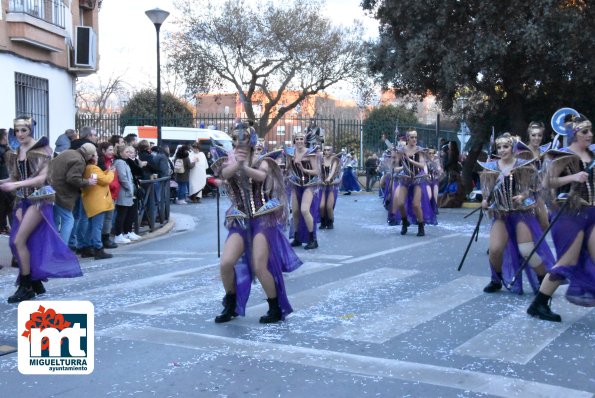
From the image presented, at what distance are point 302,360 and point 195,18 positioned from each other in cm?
3545

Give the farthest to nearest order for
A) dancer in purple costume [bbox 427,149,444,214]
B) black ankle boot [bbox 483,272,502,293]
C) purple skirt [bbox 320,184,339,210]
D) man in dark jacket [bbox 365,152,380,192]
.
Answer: man in dark jacket [bbox 365,152,380,192] → dancer in purple costume [bbox 427,149,444,214] → purple skirt [bbox 320,184,339,210] → black ankle boot [bbox 483,272,502,293]

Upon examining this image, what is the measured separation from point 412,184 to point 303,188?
2413mm

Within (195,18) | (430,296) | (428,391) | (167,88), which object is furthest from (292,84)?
(428,391)

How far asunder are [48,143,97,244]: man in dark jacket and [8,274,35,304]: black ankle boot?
226 centimetres

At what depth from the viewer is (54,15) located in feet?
66.6

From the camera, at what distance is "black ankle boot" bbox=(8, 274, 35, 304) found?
781 cm

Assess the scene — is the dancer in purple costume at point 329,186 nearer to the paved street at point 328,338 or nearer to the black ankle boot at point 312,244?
the black ankle boot at point 312,244

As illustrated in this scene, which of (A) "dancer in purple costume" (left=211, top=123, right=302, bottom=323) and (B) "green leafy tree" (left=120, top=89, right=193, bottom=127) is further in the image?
(B) "green leafy tree" (left=120, top=89, right=193, bottom=127)

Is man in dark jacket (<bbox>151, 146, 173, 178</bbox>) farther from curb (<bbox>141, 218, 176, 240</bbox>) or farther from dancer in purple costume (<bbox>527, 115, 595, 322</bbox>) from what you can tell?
dancer in purple costume (<bbox>527, 115, 595, 322</bbox>)

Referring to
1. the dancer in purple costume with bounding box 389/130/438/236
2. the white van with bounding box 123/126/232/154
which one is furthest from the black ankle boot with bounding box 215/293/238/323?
the white van with bounding box 123/126/232/154

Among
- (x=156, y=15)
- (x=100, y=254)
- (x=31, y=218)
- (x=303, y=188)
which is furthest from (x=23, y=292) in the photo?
(x=156, y=15)

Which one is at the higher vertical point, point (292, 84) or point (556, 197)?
point (292, 84)

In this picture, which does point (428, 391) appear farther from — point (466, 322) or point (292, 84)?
point (292, 84)

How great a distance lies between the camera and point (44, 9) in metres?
19.7
